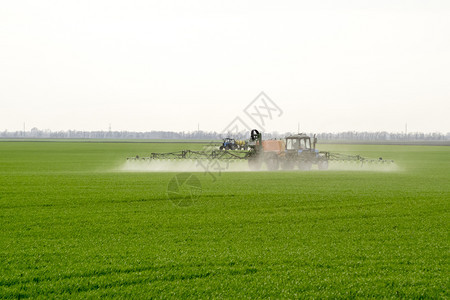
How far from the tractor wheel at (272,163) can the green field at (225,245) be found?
11.9m

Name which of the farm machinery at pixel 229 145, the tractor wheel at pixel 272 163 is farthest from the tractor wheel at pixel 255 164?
the farm machinery at pixel 229 145

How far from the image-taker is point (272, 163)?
29.5 metres

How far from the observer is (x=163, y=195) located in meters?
17.0

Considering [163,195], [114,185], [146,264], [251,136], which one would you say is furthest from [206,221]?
[251,136]

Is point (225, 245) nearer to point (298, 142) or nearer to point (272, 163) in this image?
point (272, 163)

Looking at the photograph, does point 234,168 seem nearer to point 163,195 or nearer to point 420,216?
point 163,195

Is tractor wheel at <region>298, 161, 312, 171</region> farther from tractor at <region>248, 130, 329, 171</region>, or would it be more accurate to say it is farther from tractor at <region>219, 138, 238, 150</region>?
tractor at <region>219, 138, 238, 150</region>

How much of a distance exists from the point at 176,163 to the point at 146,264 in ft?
83.1

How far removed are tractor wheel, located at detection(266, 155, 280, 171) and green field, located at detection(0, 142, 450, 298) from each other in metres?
11.9

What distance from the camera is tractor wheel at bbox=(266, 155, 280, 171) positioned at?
2938 cm

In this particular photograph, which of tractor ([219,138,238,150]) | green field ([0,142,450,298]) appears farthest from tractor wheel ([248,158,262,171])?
tractor ([219,138,238,150])

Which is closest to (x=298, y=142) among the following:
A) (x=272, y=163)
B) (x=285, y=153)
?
(x=285, y=153)

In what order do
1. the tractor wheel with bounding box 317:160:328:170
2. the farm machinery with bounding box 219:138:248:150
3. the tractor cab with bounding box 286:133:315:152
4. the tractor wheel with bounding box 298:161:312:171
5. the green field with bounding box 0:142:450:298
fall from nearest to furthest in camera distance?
the green field with bounding box 0:142:450:298
the tractor cab with bounding box 286:133:315:152
the tractor wheel with bounding box 298:161:312:171
the tractor wheel with bounding box 317:160:328:170
the farm machinery with bounding box 219:138:248:150

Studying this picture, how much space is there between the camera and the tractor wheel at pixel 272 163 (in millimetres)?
29375
